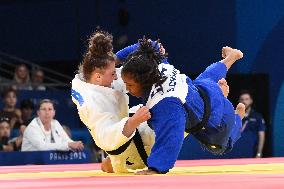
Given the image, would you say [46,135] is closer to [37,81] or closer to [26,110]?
[26,110]

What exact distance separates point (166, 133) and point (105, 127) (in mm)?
471

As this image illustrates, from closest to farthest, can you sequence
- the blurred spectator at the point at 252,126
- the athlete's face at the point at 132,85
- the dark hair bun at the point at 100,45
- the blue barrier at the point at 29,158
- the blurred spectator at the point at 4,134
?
1. the athlete's face at the point at 132,85
2. the dark hair bun at the point at 100,45
3. the blue barrier at the point at 29,158
4. the blurred spectator at the point at 4,134
5. the blurred spectator at the point at 252,126

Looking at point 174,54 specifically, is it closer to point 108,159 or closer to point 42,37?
point 42,37

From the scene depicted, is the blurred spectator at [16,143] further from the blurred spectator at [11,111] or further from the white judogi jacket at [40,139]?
the blurred spectator at [11,111]

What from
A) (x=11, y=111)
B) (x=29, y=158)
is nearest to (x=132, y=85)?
(x=29, y=158)

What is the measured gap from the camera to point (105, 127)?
15.2 feet

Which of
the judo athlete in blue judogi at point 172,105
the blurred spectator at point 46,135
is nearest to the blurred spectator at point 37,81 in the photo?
the blurred spectator at point 46,135

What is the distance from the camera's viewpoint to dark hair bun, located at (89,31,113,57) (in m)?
4.84

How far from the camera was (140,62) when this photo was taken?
14.6 feet

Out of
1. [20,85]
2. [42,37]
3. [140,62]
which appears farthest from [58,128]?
[42,37]

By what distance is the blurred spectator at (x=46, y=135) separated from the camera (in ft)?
26.6

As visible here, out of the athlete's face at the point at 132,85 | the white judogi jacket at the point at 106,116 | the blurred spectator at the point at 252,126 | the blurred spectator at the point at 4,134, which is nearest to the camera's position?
the athlete's face at the point at 132,85

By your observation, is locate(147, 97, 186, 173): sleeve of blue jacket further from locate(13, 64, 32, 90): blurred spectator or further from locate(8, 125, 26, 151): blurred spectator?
locate(13, 64, 32, 90): blurred spectator

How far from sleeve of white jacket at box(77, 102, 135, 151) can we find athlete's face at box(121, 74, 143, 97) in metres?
0.15
